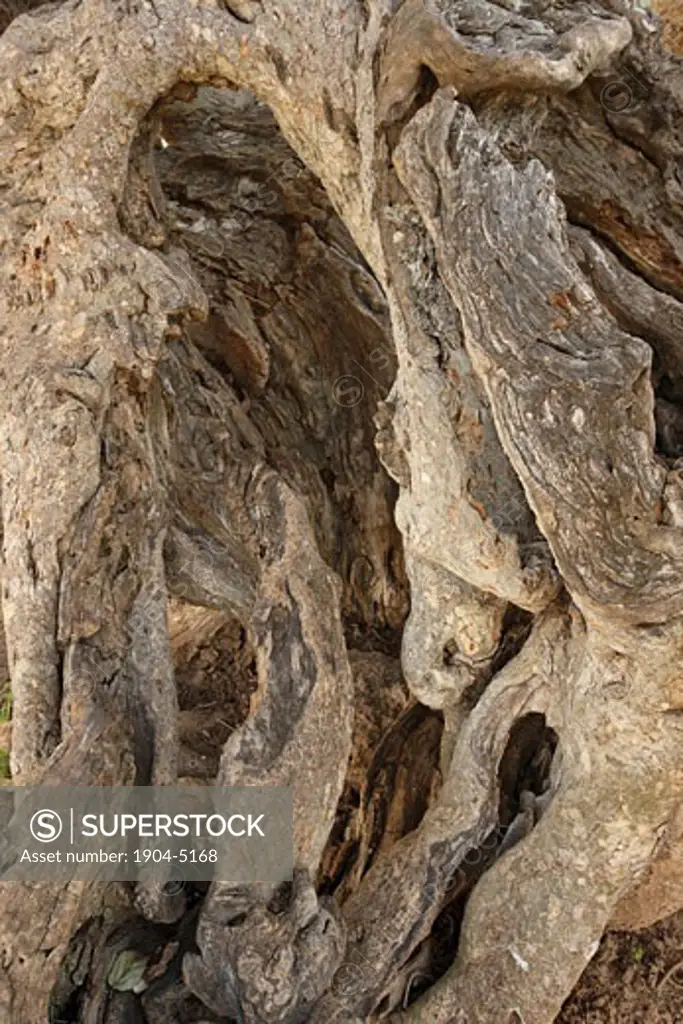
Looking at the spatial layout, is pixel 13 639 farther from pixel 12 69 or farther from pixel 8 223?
pixel 12 69

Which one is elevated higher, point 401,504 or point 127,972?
point 401,504

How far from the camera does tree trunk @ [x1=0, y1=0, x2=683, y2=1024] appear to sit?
63.2 inches

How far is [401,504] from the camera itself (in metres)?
2.00

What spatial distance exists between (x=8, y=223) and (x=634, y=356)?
1.38 meters

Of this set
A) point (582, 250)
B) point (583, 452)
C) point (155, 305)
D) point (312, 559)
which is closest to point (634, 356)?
point (583, 452)

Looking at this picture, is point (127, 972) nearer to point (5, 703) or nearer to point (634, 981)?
point (634, 981)

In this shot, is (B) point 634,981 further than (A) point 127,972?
Yes
